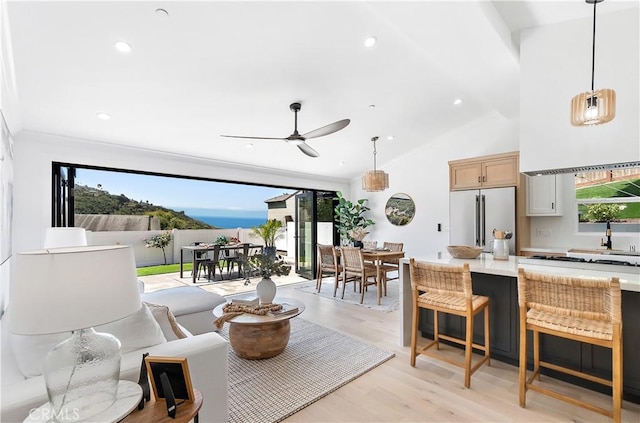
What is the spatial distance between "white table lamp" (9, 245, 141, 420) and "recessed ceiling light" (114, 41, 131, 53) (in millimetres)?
2190

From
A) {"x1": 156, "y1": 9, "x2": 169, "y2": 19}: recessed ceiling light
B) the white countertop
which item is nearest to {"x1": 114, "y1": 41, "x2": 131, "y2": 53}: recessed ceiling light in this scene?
{"x1": 156, "y1": 9, "x2": 169, "y2": 19}: recessed ceiling light

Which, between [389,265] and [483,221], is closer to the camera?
[483,221]

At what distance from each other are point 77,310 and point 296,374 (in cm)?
207

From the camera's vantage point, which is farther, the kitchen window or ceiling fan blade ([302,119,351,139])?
the kitchen window

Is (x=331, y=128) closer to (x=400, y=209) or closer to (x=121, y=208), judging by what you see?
(x=400, y=209)

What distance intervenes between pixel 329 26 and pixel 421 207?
4.38m

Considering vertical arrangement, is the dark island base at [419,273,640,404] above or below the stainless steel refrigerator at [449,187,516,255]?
below

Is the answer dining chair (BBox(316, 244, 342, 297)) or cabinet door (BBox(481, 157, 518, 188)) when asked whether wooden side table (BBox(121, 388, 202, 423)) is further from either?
cabinet door (BBox(481, 157, 518, 188))

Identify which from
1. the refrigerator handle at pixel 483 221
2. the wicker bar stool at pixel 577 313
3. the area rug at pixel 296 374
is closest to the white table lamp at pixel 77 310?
the area rug at pixel 296 374

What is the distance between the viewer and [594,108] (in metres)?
2.24

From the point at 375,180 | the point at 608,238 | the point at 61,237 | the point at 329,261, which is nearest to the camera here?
the point at 61,237

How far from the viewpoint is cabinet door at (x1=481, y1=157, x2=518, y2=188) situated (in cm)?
457

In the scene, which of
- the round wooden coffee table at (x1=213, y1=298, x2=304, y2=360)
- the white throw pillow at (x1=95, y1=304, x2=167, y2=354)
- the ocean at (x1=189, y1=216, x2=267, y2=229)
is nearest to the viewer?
the white throw pillow at (x1=95, y1=304, x2=167, y2=354)

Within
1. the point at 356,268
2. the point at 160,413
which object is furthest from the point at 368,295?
the point at 160,413
